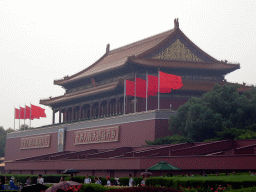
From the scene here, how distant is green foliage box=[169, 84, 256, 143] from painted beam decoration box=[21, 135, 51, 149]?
71.5ft

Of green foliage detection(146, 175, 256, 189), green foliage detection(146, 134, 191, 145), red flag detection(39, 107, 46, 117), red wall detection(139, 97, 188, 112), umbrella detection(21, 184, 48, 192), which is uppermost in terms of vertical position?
red flag detection(39, 107, 46, 117)

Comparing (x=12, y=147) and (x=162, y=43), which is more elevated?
(x=162, y=43)

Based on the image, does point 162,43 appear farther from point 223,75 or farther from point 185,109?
point 185,109

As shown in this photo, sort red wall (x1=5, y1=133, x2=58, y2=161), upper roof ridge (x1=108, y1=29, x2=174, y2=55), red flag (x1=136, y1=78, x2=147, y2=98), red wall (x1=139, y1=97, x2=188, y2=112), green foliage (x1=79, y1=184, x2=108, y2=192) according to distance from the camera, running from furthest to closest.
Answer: red wall (x1=5, y1=133, x2=58, y2=161) < upper roof ridge (x1=108, y1=29, x2=174, y2=55) < red wall (x1=139, y1=97, x2=188, y2=112) < red flag (x1=136, y1=78, x2=147, y2=98) < green foliage (x1=79, y1=184, x2=108, y2=192)

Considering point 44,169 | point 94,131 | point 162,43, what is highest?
point 162,43

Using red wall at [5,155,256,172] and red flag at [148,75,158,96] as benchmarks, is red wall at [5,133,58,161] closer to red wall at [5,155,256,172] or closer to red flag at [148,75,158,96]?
red wall at [5,155,256,172]

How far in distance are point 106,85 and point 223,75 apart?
11325mm

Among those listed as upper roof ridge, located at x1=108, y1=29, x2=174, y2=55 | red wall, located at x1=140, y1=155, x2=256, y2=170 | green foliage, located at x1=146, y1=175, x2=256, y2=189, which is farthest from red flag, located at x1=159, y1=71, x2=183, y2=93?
green foliage, located at x1=146, y1=175, x2=256, y2=189

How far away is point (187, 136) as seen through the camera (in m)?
34.6

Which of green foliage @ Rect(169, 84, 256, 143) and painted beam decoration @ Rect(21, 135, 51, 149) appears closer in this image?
green foliage @ Rect(169, 84, 256, 143)

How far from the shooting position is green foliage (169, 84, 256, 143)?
33.1 m

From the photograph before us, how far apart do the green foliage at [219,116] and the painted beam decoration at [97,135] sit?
8272mm

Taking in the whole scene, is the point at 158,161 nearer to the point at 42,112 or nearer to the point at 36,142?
the point at 36,142

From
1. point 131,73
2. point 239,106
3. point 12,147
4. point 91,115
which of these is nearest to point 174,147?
point 239,106
